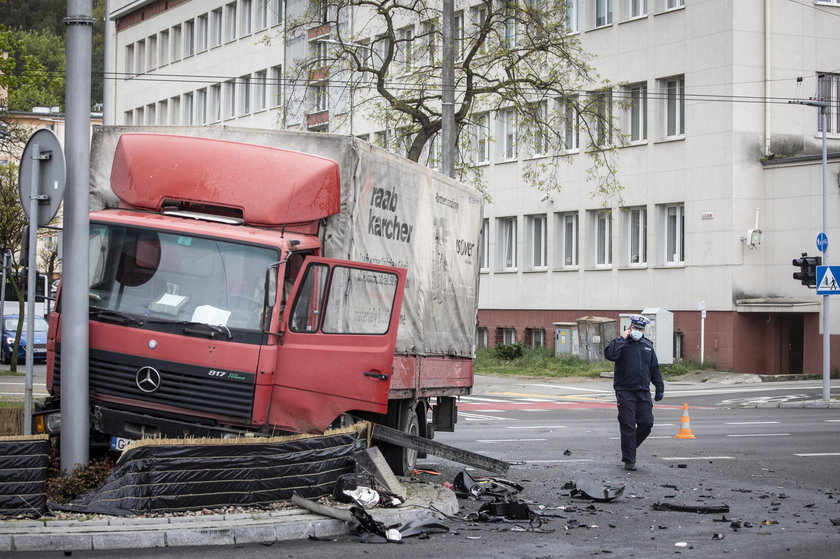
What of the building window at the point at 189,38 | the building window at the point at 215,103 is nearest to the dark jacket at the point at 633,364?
the building window at the point at 215,103

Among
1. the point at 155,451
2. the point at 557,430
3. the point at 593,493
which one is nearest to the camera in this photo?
the point at 155,451

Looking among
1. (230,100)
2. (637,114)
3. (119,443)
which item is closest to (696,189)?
(637,114)

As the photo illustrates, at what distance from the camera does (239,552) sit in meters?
8.59

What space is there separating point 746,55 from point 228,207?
101 ft

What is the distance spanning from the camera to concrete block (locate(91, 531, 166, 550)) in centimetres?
844

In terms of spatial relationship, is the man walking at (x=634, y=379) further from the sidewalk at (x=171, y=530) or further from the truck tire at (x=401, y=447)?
the sidewalk at (x=171, y=530)

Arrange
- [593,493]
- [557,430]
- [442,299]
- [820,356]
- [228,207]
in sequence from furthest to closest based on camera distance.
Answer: [820,356], [557,430], [442,299], [593,493], [228,207]

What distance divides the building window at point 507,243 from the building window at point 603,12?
8.36 meters

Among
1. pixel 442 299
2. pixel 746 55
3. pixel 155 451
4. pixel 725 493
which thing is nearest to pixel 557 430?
pixel 442 299

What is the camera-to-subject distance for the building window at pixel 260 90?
205ft

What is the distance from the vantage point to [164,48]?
72.1 meters

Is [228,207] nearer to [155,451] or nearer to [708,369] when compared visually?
[155,451]

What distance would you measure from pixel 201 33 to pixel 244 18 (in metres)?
5.01

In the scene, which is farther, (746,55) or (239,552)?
(746,55)
